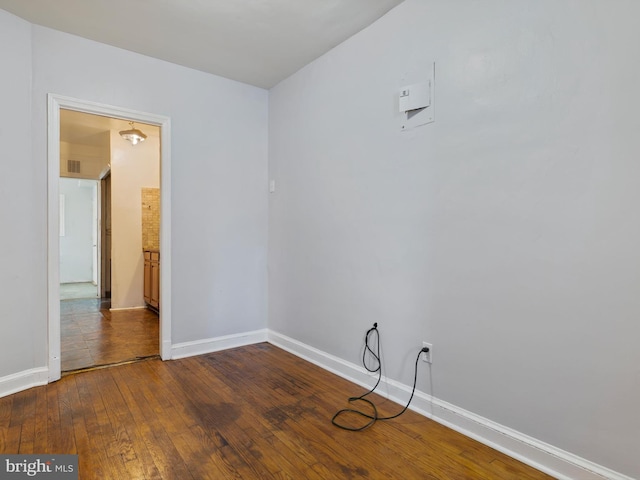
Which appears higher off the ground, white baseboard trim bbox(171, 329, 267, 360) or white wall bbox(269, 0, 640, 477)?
white wall bbox(269, 0, 640, 477)

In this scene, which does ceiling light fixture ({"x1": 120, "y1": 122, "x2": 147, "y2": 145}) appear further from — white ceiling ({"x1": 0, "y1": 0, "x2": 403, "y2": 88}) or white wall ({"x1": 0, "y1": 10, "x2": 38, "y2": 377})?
white wall ({"x1": 0, "y1": 10, "x2": 38, "y2": 377})

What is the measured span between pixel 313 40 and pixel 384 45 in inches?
25.2

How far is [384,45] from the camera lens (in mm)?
2510

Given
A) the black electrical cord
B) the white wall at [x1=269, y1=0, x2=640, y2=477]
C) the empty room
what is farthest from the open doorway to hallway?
the white wall at [x1=269, y1=0, x2=640, y2=477]

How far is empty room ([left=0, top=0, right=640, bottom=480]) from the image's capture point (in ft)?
5.22

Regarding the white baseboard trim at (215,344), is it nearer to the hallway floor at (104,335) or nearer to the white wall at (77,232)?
the hallway floor at (104,335)

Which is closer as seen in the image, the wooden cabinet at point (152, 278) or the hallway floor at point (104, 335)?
the hallway floor at point (104, 335)

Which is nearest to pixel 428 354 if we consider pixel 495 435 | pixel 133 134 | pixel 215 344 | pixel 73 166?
pixel 495 435

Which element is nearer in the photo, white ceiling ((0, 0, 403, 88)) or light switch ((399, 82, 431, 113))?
light switch ((399, 82, 431, 113))

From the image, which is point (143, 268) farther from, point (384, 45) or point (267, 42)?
point (384, 45)

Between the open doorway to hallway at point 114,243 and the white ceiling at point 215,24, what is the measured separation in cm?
138

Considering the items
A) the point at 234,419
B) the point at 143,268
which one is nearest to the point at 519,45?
the point at 234,419

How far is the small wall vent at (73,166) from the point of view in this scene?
636 centimetres

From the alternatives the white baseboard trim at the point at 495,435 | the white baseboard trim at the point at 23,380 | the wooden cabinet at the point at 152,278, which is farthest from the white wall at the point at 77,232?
the white baseboard trim at the point at 495,435
